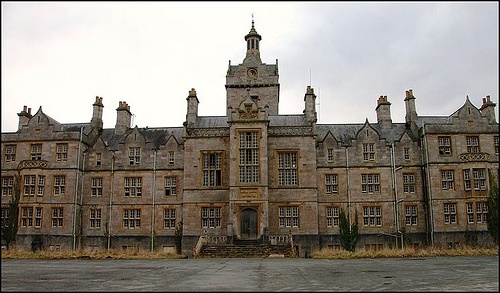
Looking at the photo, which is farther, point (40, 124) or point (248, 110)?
point (40, 124)

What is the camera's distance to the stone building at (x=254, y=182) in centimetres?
3891

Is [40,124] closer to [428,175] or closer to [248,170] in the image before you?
[248,170]

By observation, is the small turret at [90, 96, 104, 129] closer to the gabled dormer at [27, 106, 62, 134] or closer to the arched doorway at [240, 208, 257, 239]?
the gabled dormer at [27, 106, 62, 134]

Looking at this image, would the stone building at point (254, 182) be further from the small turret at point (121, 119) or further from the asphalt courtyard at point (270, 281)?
the asphalt courtyard at point (270, 281)

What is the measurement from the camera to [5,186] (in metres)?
41.6

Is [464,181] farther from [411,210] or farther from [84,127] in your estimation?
[84,127]

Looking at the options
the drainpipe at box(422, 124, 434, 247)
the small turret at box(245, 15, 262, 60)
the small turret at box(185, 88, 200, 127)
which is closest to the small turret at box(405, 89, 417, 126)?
the drainpipe at box(422, 124, 434, 247)

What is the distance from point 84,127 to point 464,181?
112 feet

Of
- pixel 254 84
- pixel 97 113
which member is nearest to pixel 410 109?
pixel 254 84

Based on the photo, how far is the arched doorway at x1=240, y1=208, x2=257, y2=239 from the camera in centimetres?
3838

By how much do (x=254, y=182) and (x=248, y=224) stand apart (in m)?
3.34

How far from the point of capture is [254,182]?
38.5 metres

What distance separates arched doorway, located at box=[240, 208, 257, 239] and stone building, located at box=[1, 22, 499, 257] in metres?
0.08

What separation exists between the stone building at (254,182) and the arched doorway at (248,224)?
0.28ft
